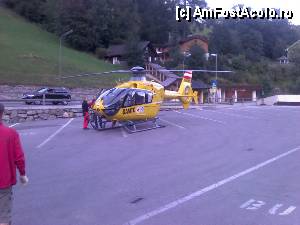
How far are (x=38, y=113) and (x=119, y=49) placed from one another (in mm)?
53825

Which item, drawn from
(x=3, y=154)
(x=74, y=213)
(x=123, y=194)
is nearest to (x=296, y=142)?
(x=123, y=194)

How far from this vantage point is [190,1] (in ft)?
364

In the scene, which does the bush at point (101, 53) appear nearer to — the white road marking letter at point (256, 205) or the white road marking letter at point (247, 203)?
the white road marking letter at point (247, 203)

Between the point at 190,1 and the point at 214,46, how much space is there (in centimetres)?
2559

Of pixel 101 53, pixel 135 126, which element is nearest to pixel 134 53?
pixel 101 53

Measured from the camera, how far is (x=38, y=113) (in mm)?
28953

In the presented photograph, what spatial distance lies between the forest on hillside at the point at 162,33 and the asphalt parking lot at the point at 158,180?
181ft

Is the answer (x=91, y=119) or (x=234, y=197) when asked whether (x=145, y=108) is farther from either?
(x=234, y=197)

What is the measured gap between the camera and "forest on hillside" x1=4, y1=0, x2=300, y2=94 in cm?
8194

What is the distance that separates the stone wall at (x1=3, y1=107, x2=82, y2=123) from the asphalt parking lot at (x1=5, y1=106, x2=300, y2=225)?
26.3 ft

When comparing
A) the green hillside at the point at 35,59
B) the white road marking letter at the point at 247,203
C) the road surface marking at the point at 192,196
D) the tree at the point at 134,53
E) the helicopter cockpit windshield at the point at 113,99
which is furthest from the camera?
the tree at the point at 134,53

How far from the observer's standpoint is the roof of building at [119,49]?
78.4 m

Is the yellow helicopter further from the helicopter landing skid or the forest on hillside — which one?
the forest on hillside

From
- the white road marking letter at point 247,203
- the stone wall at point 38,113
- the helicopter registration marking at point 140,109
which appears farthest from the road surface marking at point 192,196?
the stone wall at point 38,113
